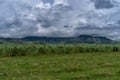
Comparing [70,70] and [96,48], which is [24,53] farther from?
[70,70]

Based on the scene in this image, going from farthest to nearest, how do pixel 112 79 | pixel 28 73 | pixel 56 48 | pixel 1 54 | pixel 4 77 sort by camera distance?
1. pixel 56 48
2. pixel 1 54
3. pixel 28 73
4. pixel 4 77
5. pixel 112 79

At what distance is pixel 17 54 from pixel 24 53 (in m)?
1.93

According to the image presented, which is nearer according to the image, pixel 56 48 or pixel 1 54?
pixel 1 54

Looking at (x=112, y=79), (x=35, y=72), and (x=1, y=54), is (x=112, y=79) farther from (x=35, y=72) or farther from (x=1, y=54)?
(x=1, y=54)

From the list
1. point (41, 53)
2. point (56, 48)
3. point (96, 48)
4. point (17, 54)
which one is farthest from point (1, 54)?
point (96, 48)

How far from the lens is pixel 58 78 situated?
26016 mm

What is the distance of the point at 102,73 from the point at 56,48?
47855 millimetres

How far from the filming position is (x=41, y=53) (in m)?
70.6

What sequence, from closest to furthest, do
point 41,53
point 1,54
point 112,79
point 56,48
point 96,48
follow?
point 112,79
point 1,54
point 41,53
point 56,48
point 96,48

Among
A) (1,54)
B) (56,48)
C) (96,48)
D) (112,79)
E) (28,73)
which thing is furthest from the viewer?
(96,48)

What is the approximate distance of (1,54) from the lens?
64.1m

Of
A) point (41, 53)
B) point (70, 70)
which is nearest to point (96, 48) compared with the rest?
point (41, 53)

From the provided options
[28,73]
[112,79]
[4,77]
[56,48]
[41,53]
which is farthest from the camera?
[56,48]

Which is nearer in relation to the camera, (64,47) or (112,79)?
(112,79)
